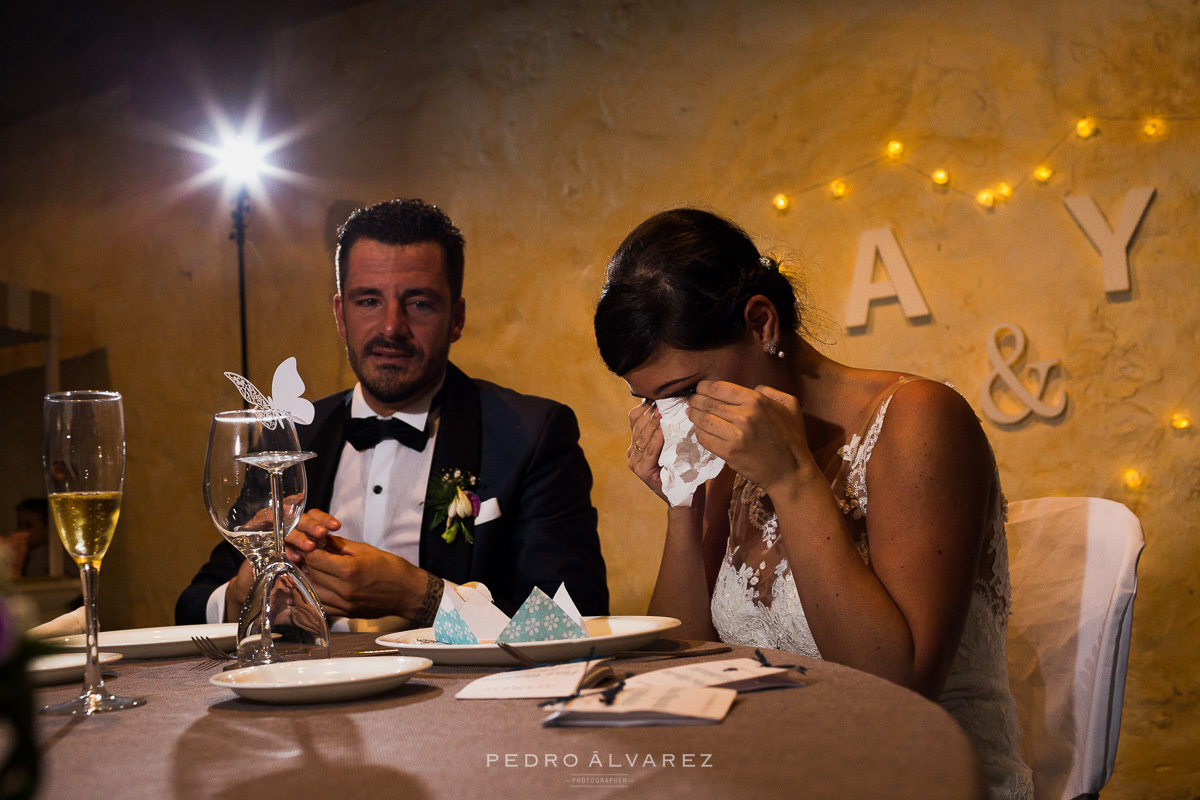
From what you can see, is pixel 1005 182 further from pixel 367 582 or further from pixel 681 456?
pixel 367 582

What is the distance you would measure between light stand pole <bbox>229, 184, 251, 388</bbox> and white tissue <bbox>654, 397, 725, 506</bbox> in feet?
10.8

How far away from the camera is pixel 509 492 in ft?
7.94

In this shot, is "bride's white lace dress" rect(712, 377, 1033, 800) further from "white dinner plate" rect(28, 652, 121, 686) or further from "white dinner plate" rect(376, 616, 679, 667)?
"white dinner plate" rect(28, 652, 121, 686)

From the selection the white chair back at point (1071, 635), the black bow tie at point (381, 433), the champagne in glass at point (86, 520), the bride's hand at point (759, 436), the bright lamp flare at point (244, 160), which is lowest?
the white chair back at point (1071, 635)

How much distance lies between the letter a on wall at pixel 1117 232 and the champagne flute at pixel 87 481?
275 cm

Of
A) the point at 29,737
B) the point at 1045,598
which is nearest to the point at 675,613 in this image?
the point at 1045,598

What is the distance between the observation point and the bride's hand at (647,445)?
175cm

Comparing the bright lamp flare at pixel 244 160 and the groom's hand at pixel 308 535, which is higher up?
the bright lamp flare at pixel 244 160

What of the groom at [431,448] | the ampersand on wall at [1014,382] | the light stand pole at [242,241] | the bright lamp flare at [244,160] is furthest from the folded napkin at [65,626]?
the bright lamp flare at [244,160]

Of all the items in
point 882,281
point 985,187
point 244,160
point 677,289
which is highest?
point 244,160

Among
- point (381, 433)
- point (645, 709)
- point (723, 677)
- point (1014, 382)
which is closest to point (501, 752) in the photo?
point (645, 709)

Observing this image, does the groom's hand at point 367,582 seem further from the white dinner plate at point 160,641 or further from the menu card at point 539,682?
the menu card at point 539,682

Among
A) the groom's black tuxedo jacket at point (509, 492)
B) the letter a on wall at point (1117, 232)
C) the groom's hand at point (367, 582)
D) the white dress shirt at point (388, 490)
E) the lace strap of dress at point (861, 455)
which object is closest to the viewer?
the lace strap of dress at point (861, 455)

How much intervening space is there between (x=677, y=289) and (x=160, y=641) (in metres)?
0.92
